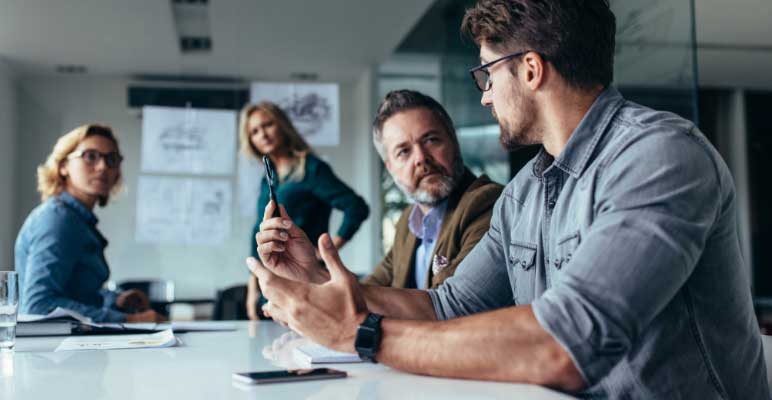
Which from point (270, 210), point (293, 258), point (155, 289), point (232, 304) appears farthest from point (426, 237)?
point (155, 289)

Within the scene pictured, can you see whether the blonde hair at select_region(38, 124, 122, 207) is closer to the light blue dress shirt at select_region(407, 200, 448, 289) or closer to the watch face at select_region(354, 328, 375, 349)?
the light blue dress shirt at select_region(407, 200, 448, 289)

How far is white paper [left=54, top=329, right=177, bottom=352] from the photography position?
4.94 ft

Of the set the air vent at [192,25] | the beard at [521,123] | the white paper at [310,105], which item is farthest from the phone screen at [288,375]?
the air vent at [192,25]

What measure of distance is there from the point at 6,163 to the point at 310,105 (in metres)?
2.77

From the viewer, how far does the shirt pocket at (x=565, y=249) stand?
3.89 ft

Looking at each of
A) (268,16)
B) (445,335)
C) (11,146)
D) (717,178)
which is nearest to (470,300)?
(445,335)

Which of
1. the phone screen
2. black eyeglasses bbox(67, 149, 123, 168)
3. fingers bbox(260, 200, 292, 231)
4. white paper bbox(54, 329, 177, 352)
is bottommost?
white paper bbox(54, 329, 177, 352)

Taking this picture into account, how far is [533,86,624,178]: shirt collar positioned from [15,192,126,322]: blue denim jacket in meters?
1.72

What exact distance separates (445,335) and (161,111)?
200 inches

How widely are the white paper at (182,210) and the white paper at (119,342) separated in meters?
4.31

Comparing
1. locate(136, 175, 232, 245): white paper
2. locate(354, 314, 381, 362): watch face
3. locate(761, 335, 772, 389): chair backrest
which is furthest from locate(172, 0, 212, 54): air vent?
locate(761, 335, 772, 389): chair backrest

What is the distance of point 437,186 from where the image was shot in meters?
2.14

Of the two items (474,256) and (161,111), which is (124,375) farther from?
(161,111)

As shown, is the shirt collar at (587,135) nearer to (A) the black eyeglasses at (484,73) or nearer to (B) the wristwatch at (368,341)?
(A) the black eyeglasses at (484,73)
